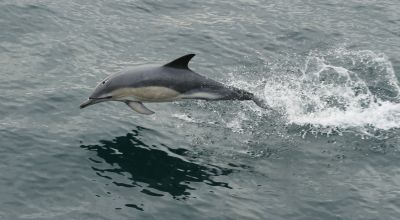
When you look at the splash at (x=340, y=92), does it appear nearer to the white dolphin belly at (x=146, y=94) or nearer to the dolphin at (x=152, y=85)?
the dolphin at (x=152, y=85)

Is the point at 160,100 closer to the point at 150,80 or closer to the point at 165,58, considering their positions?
the point at 150,80

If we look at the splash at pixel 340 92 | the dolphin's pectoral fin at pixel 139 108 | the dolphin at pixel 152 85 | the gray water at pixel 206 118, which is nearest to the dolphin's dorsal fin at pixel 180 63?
the dolphin at pixel 152 85

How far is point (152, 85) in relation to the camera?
60.5 ft

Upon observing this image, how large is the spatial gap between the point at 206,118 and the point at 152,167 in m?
3.50

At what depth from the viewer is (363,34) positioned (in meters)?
28.3

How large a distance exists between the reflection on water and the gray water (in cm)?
5

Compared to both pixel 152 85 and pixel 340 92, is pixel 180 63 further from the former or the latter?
pixel 340 92

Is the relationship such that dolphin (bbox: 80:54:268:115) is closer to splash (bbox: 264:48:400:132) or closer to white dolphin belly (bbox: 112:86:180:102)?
white dolphin belly (bbox: 112:86:180:102)

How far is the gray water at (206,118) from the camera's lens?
53.8 ft

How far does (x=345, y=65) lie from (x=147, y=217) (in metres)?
12.5

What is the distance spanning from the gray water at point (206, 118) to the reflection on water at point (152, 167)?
50mm

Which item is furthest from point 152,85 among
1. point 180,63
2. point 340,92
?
point 340,92

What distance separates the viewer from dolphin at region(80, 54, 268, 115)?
60.4 ft

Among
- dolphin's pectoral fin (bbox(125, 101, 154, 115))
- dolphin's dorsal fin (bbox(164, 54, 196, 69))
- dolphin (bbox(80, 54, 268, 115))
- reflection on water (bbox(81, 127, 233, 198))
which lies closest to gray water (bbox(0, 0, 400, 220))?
reflection on water (bbox(81, 127, 233, 198))
